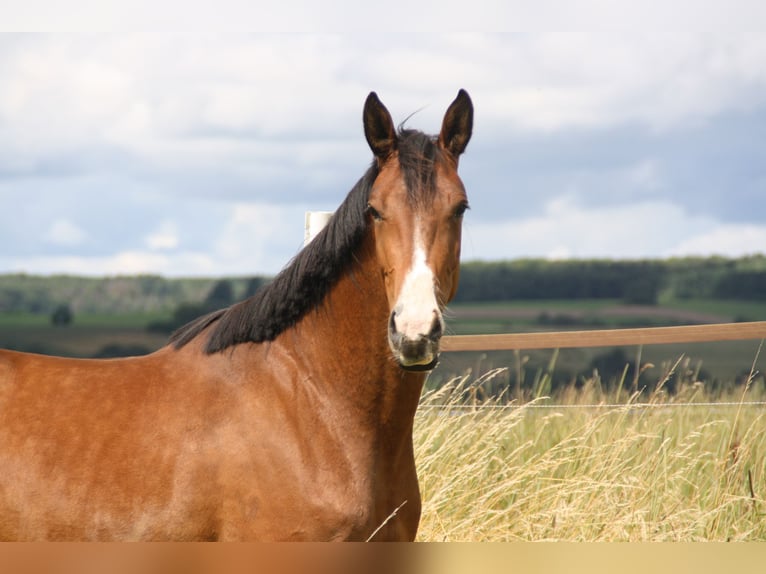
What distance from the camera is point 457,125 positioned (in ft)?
12.1

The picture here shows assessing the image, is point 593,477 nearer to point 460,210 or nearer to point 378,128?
point 460,210

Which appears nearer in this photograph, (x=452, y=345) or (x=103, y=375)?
(x=103, y=375)

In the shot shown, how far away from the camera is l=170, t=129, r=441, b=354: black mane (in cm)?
350

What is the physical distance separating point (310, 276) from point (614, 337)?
4327mm

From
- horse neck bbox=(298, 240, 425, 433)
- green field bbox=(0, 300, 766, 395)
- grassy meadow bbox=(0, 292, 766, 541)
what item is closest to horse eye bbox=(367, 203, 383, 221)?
horse neck bbox=(298, 240, 425, 433)

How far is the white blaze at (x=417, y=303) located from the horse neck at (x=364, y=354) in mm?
420

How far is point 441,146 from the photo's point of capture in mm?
3619

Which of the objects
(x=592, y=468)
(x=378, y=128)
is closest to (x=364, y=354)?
(x=378, y=128)

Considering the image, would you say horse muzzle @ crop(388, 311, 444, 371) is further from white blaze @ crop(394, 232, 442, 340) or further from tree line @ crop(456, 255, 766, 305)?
tree line @ crop(456, 255, 766, 305)

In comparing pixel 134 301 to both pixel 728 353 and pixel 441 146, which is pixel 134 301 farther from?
pixel 441 146

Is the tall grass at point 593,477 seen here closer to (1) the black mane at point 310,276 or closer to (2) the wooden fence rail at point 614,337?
(2) the wooden fence rail at point 614,337

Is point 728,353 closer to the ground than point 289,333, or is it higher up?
closer to the ground

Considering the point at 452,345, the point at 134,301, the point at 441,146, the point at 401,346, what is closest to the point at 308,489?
the point at 401,346

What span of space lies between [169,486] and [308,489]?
544mm
